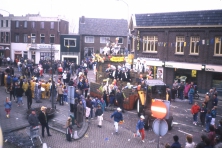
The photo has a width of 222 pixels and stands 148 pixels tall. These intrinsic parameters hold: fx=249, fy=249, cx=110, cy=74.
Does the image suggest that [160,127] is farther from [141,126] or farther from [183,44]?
[183,44]

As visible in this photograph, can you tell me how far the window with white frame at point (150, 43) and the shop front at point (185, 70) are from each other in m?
2.74

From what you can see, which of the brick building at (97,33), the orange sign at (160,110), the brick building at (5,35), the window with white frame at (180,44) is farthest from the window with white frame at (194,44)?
the brick building at (5,35)

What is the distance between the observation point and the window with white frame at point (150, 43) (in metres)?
Result: 29.3

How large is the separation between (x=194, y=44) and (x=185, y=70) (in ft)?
9.57

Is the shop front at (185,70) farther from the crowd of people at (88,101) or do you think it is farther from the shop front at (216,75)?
the crowd of people at (88,101)

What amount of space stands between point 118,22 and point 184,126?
1533 inches

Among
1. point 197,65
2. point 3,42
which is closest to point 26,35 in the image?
point 3,42

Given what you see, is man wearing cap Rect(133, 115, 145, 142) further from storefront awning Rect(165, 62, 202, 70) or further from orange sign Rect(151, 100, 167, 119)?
storefront awning Rect(165, 62, 202, 70)

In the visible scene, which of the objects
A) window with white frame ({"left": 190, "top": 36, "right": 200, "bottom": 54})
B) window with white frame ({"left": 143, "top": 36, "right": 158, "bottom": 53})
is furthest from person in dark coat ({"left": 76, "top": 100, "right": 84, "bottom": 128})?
window with white frame ({"left": 143, "top": 36, "right": 158, "bottom": 53})

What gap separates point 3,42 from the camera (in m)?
47.5

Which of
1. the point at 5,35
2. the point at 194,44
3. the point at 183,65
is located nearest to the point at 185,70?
the point at 183,65

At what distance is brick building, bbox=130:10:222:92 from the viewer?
24516 mm

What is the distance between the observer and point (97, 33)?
48.8 meters

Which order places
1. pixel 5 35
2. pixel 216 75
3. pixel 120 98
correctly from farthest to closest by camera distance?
pixel 5 35, pixel 216 75, pixel 120 98
